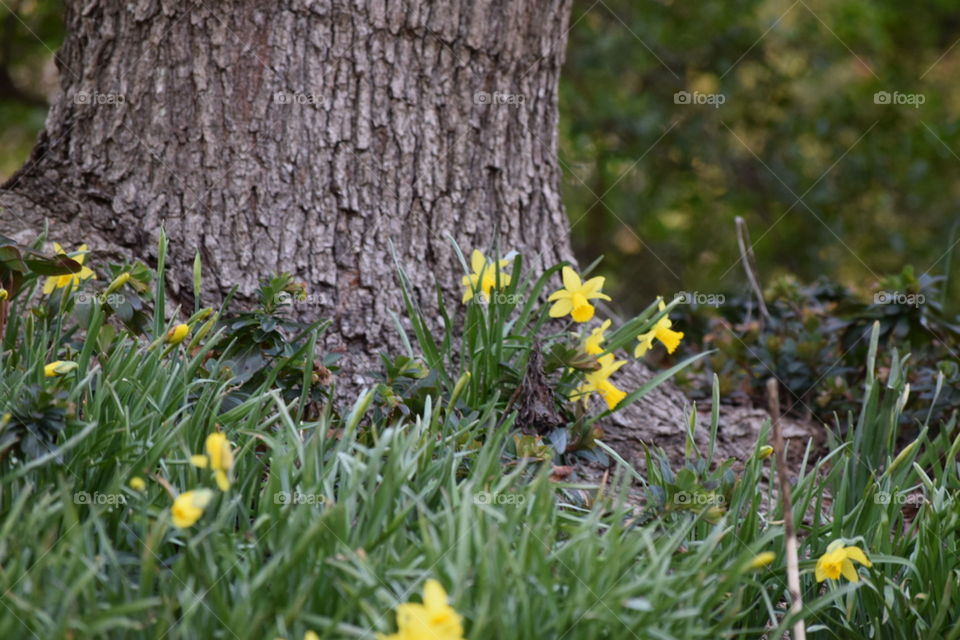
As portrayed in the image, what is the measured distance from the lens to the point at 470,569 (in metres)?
1.59

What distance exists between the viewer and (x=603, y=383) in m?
2.33

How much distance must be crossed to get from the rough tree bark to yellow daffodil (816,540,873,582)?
106 centimetres

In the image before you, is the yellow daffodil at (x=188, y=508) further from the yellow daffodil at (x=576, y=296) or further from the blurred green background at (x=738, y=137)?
the blurred green background at (x=738, y=137)

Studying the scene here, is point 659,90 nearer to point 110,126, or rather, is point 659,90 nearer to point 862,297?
point 862,297

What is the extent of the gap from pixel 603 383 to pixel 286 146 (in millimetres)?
1133

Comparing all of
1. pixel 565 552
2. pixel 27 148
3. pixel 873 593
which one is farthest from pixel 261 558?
pixel 27 148

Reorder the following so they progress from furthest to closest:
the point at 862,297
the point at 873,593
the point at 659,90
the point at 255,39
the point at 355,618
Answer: the point at 659,90 < the point at 862,297 < the point at 255,39 < the point at 873,593 < the point at 355,618

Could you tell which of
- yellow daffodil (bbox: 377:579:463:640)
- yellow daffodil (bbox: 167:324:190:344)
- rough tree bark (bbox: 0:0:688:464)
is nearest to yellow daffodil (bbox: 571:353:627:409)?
rough tree bark (bbox: 0:0:688:464)

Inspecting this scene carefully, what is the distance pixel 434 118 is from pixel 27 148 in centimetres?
459

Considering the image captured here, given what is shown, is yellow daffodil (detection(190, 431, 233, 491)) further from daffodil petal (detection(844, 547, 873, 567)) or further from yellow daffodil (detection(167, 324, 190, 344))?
daffodil petal (detection(844, 547, 873, 567))

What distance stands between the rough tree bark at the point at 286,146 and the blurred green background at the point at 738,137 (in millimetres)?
2761

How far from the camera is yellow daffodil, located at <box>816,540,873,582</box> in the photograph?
178cm

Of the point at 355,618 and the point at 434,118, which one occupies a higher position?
the point at 434,118

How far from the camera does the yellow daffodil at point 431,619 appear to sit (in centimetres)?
133
